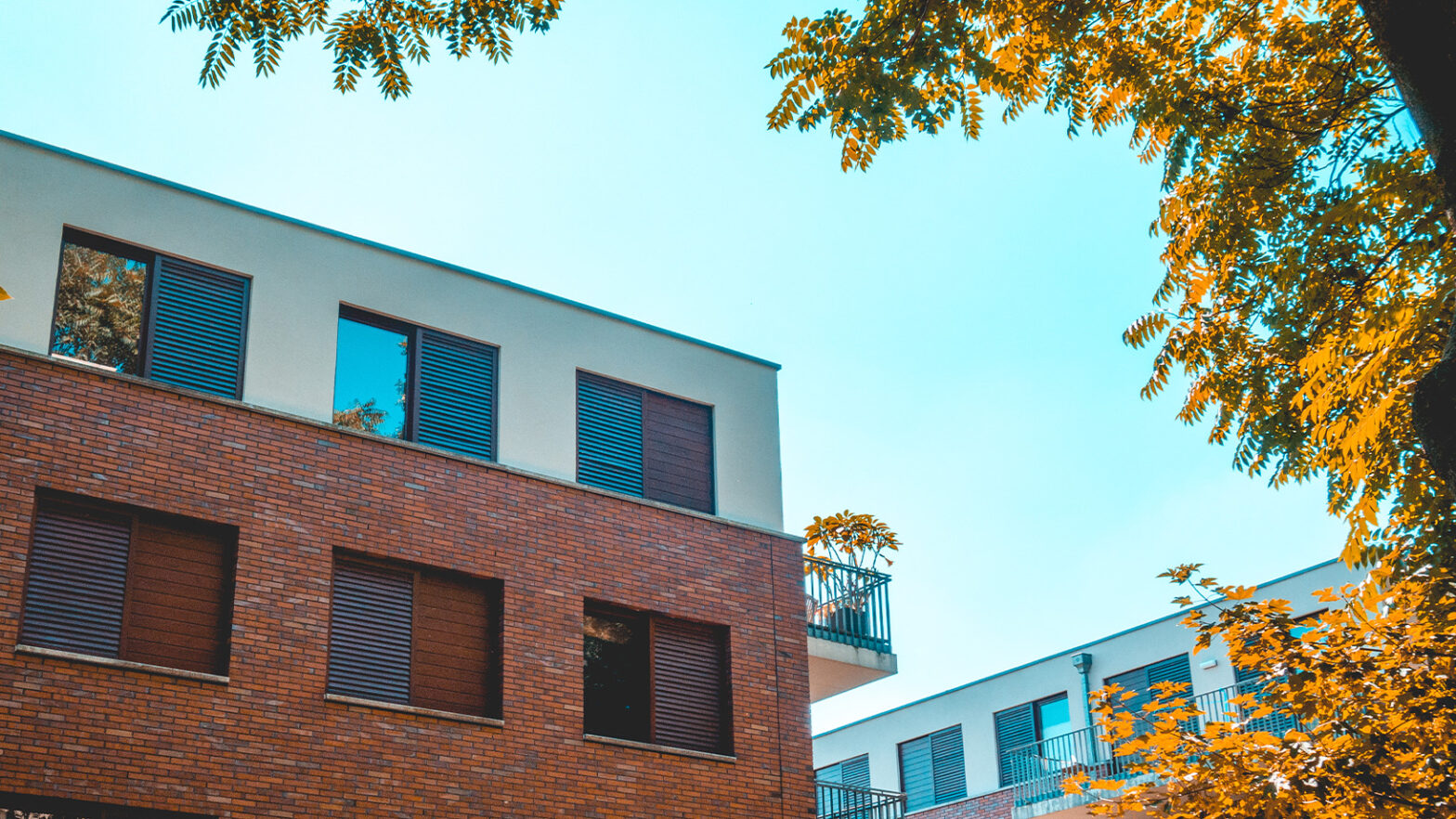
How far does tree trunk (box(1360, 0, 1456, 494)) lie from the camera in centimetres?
598

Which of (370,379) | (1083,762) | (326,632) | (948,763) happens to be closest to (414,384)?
(370,379)

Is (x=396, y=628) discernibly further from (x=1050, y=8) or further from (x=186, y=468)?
(x=1050, y=8)

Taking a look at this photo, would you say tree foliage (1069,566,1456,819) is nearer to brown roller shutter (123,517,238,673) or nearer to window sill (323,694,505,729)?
window sill (323,694,505,729)

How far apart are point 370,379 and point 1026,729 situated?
62.7ft

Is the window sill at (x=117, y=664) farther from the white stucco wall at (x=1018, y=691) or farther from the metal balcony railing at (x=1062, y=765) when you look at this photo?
the white stucco wall at (x=1018, y=691)

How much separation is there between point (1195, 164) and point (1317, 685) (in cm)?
406

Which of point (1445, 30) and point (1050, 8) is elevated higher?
point (1050, 8)

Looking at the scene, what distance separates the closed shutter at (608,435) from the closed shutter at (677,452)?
0.46 ft

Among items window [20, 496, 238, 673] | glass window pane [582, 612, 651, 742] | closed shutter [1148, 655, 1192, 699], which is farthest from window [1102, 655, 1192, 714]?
window [20, 496, 238, 673]

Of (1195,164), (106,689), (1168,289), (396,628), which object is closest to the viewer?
(1195,164)

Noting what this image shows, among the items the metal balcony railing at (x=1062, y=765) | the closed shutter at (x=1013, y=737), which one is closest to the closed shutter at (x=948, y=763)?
the closed shutter at (x=1013, y=737)

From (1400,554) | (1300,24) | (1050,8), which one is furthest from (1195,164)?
(1400,554)

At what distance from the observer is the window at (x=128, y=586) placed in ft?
45.1

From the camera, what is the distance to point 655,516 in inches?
723
